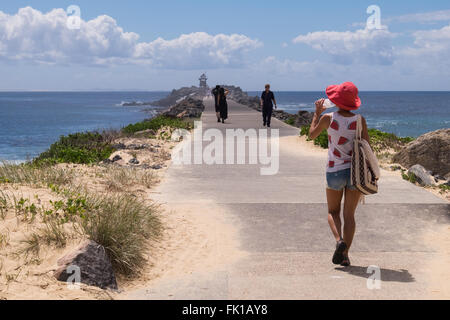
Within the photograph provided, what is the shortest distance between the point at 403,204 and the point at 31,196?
5624 millimetres

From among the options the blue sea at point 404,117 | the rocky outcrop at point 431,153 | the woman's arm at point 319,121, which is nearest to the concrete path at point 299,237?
the woman's arm at point 319,121

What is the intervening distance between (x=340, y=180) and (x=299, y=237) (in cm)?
169

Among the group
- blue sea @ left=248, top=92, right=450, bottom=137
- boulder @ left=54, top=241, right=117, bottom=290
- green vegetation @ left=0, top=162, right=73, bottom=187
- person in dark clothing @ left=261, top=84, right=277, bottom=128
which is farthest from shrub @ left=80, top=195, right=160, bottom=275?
blue sea @ left=248, top=92, right=450, bottom=137

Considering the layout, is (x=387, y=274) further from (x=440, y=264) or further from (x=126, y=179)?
(x=126, y=179)

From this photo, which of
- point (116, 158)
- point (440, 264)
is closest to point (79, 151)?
point (116, 158)

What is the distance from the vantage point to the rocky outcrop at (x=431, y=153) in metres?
12.7

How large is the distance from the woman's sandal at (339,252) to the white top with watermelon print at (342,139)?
78 centimetres

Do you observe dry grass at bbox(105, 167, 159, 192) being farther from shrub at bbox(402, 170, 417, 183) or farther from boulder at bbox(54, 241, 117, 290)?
shrub at bbox(402, 170, 417, 183)

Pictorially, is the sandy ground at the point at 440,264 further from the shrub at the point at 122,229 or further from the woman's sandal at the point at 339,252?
the shrub at the point at 122,229

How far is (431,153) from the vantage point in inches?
510

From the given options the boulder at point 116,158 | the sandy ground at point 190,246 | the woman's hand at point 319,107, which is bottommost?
the sandy ground at point 190,246

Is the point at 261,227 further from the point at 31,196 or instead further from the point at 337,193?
the point at 31,196

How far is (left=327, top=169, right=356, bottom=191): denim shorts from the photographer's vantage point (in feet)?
18.2
